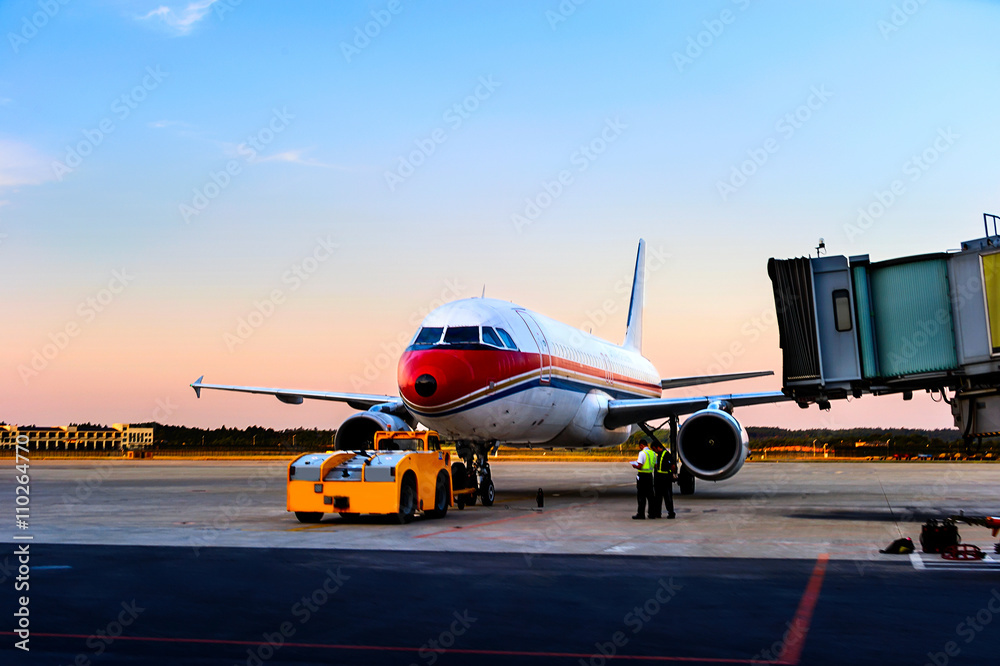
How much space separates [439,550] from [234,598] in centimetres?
420

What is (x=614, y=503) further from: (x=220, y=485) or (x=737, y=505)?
(x=220, y=485)

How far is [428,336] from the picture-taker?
1958 centimetres

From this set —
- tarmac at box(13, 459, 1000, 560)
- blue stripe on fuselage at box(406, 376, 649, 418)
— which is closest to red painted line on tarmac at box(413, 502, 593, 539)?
tarmac at box(13, 459, 1000, 560)

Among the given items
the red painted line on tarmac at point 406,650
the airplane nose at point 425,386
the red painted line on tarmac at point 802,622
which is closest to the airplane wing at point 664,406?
the airplane nose at point 425,386

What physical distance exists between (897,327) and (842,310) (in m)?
0.93

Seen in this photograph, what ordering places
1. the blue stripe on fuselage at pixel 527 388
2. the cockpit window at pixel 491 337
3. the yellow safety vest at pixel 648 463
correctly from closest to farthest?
the yellow safety vest at pixel 648 463, the blue stripe on fuselage at pixel 527 388, the cockpit window at pixel 491 337

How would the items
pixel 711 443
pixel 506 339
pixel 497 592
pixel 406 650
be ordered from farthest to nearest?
pixel 711 443, pixel 506 339, pixel 497 592, pixel 406 650

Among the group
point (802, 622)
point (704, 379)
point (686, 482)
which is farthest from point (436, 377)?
point (704, 379)

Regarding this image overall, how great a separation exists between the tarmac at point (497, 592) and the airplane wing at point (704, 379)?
14172 millimetres

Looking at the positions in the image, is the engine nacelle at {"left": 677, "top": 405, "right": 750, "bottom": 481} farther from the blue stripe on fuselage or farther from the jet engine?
the jet engine

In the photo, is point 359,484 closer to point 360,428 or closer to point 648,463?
point 648,463

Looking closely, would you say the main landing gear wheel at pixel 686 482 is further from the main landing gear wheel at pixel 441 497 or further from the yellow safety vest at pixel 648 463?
the main landing gear wheel at pixel 441 497

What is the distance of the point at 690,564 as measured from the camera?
1120 cm

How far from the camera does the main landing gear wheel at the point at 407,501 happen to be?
1631 centimetres
